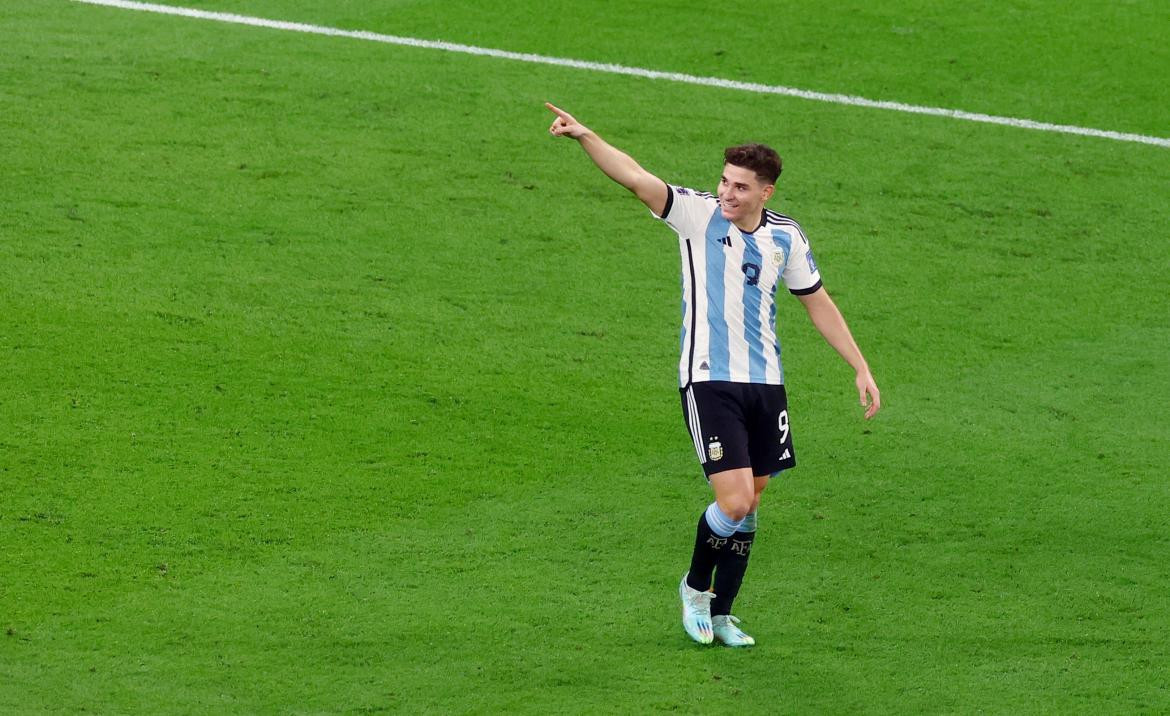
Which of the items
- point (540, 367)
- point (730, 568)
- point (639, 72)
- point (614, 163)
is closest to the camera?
point (614, 163)

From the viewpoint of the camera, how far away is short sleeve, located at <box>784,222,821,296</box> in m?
6.55

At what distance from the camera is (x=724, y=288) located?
6430 millimetres

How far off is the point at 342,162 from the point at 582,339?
8.83 feet

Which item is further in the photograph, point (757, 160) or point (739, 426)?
point (739, 426)

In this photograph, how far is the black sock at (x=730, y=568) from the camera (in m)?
6.61

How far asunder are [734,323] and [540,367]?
2.67 metres

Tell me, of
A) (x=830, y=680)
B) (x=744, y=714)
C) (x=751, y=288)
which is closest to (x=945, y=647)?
(x=830, y=680)

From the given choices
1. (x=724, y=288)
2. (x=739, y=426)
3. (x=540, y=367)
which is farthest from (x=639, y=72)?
(x=739, y=426)

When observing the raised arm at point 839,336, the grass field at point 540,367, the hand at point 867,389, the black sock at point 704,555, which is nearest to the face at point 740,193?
the raised arm at point 839,336

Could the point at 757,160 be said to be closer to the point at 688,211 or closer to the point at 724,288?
the point at 688,211

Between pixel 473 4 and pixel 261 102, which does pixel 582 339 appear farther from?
pixel 473 4

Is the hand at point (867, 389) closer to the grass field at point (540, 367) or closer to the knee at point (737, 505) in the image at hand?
the knee at point (737, 505)

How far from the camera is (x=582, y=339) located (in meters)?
9.27

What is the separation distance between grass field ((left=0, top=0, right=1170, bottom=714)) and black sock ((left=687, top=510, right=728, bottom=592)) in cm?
26
